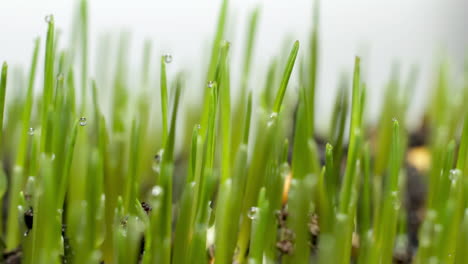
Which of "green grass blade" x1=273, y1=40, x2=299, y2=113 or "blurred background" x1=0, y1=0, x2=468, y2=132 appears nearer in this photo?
"green grass blade" x1=273, y1=40, x2=299, y2=113

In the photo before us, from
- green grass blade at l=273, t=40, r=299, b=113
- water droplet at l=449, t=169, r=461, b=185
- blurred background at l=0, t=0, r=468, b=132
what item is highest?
blurred background at l=0, t=0, r=468, b=132

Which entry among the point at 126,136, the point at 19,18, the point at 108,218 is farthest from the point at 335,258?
the point at 19,18

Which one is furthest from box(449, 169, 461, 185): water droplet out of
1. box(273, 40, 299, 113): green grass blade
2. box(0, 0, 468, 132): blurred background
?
box(0, 0, 468, 132): blurred background

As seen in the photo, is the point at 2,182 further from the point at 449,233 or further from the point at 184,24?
the point at 184,24

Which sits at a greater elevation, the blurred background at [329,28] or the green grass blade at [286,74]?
the blurred background at [329,28]

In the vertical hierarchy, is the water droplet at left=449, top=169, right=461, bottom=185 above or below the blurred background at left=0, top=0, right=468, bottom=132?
below

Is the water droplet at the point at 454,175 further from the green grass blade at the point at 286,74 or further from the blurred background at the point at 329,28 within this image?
the blurred background at the point at 329,28

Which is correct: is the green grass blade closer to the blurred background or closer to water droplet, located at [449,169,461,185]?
water droplet, located at [449,169,461,185]

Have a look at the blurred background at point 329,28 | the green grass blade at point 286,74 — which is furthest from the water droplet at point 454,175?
the blurred background at point 329,28

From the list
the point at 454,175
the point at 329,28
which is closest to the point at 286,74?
the point at 454,175

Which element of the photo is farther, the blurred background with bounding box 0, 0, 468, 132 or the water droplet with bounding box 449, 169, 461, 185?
the blurred background with bounding box 0, 0, 468, 132

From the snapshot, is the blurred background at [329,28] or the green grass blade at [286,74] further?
the blurred background at [329,28]
